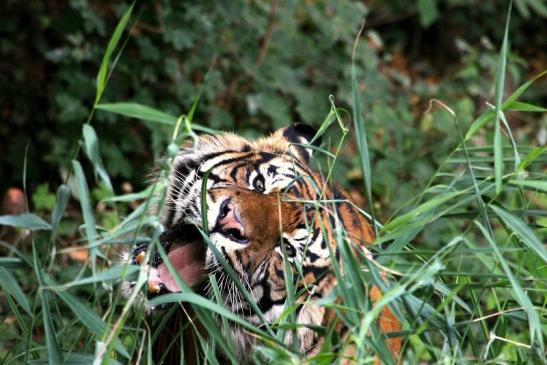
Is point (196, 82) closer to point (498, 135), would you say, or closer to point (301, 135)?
point (301, 135)

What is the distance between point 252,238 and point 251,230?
29 mm

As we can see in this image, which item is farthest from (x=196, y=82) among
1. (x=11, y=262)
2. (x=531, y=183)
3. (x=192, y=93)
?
(x=531, y=183)

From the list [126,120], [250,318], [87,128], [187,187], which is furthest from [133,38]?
[87,128]

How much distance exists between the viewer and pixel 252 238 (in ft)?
8.93

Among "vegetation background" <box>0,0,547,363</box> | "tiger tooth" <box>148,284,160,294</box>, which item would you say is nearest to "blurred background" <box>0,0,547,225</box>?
"vegetation background" <box>0,0,547,363</box>

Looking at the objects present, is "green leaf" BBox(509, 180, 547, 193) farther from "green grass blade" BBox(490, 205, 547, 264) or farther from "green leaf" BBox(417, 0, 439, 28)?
"green leaf" BBox(417, 0, 439, 28)

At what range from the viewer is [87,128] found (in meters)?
2.26

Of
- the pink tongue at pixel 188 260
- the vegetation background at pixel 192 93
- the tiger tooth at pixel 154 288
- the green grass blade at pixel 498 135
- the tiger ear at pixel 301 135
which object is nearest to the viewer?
the green grass blade at pixel 498 135

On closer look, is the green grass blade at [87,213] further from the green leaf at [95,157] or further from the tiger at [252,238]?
the tiger at [252,238]

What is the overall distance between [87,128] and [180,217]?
0.75m

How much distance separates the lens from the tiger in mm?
2703

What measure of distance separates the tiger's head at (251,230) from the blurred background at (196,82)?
68.8 inches

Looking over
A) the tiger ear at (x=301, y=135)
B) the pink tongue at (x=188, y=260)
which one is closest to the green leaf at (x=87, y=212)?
the pink tongue at (x=188, y=260)

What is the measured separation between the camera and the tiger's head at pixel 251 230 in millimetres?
2703
